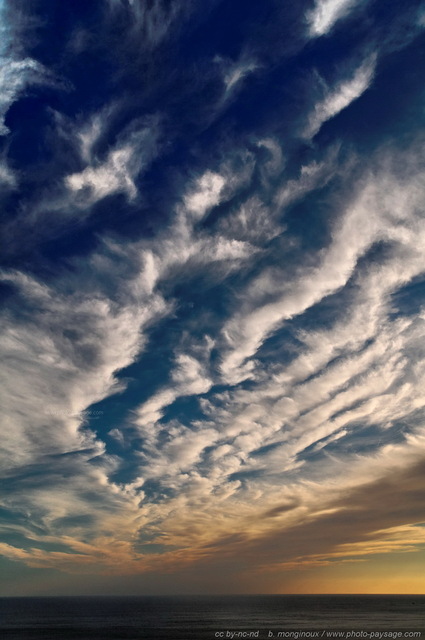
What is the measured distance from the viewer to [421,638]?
104m

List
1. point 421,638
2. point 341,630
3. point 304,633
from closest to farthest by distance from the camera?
point 421,638, point 304,633, point 341,630

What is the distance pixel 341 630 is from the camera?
399 ft

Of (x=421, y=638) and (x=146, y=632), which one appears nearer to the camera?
(x=421, y=638)

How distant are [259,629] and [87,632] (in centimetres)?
5613

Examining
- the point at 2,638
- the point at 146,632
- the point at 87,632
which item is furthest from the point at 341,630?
the point at 2,638

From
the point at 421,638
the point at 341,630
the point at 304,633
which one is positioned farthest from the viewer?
the point at 341,630

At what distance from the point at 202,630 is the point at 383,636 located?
56066 mm

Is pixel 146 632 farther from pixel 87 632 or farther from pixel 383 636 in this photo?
pixel 383 636

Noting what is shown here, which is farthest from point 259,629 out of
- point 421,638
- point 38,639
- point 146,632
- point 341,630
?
point 38,639

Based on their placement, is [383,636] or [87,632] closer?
[383,636]

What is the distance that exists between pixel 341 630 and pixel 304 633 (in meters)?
16.5

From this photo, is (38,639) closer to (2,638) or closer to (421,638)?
(2,638)

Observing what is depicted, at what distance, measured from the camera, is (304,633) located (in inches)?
4503

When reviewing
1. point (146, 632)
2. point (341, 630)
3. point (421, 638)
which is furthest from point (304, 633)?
point (146, 632)
